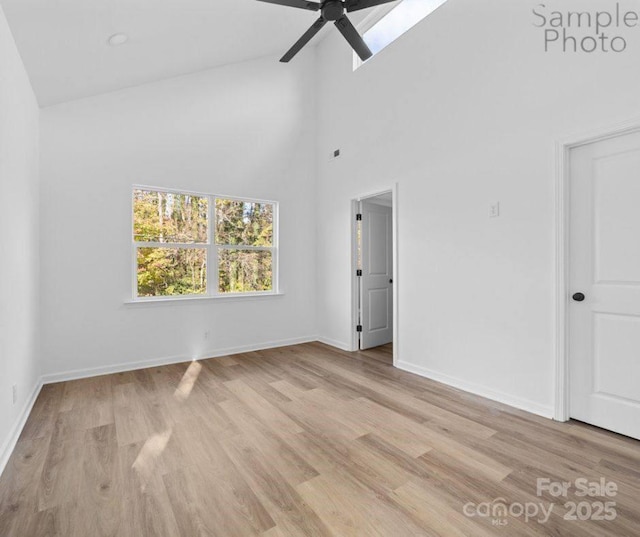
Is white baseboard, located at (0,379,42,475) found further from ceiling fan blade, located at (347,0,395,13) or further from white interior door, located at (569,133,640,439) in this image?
white interior door, located at (569,133,640,439)

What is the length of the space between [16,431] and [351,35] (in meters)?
3.82

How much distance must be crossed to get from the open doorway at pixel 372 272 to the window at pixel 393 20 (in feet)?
6.03

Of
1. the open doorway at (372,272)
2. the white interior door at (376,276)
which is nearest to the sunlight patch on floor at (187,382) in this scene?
the open doorway at (372,272)

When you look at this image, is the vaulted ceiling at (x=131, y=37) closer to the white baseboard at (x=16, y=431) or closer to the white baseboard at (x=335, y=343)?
the white baseboard at (x=16, y=431)

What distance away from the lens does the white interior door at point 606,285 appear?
2.23 m

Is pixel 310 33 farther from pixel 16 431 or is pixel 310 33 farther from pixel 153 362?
pixel 153 362

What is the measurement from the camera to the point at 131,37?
2.76 m

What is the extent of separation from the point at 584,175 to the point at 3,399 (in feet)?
13.7

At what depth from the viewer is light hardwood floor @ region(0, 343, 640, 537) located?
1563 mm

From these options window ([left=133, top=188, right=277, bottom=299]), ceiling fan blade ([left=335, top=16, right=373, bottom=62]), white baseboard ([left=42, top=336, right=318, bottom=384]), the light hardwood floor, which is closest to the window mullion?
window ([left=133, top=188, right=277, bottom=299])

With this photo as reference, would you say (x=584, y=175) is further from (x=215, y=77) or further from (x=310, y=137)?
(x=215, y=77)

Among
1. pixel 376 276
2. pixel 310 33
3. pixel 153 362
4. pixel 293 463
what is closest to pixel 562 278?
pixel 293 463

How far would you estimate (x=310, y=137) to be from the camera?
5262 millimetres

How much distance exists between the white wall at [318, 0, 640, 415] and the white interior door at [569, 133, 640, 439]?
16 centimetres
